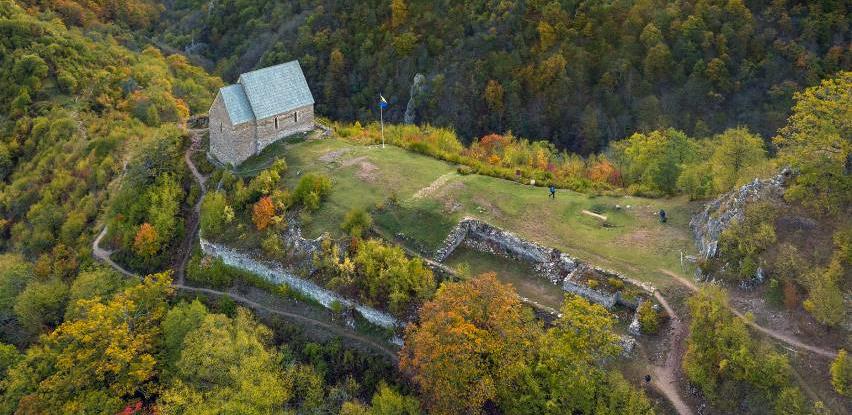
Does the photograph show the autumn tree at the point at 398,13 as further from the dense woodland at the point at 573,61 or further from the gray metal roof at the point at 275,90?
the gray metal roof at the point at 275,90

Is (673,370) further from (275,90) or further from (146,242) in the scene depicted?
(146,242)

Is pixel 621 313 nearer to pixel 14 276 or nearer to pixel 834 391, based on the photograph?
pixel 834 391

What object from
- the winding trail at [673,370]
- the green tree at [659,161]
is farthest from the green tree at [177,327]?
the green tree at [659,161]

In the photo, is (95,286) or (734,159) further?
(95,286)

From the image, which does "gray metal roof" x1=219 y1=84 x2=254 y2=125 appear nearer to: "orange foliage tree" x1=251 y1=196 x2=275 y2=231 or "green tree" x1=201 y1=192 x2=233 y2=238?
"green tree" x1=201 y1=192 x2=233 y2=238

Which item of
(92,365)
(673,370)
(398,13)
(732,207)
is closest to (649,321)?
(673,370)

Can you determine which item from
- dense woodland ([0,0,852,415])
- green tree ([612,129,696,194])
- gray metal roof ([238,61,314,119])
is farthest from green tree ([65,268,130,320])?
green tree ([612,129,696,194])
